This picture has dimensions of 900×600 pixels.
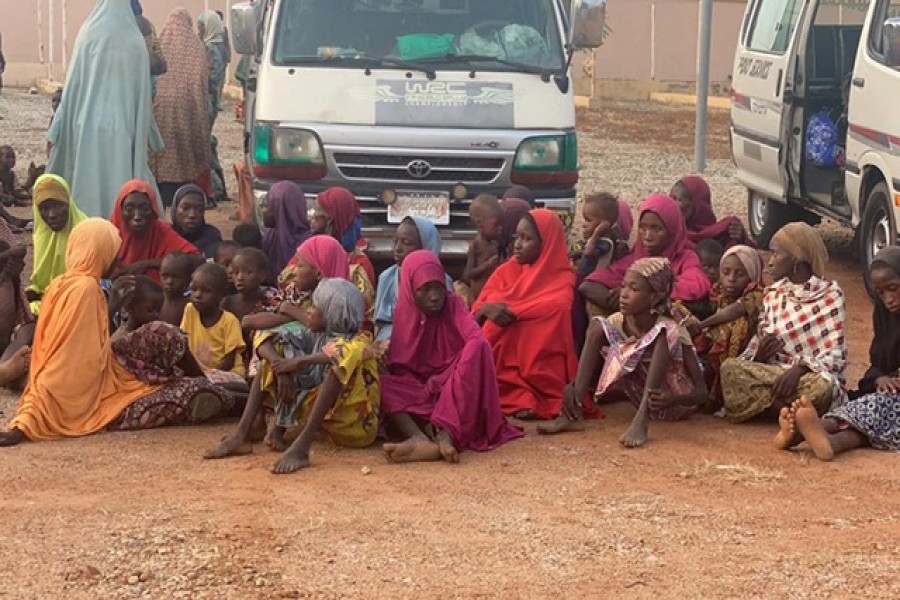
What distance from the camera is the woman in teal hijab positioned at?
10.2 m

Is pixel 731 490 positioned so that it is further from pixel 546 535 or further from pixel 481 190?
pixel 481 190

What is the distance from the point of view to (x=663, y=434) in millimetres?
6988

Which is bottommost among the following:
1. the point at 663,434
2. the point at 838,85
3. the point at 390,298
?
the point at 663,434

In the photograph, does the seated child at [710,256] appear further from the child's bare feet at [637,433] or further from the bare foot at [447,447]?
the bare foot at [447,447]

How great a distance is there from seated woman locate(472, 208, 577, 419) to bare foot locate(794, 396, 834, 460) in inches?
48.3

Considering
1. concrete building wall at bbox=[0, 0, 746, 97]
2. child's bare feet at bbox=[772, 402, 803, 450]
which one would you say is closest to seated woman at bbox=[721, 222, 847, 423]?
child's bare feet at bbox=[772, 402, 803, 450]

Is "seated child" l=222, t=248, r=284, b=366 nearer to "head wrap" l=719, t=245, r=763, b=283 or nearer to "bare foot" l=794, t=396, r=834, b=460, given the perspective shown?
"head wrap" l=719, t=245, r=763, b=283

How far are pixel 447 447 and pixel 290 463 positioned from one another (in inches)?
25.3

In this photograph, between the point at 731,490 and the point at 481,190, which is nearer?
the point at 731,490

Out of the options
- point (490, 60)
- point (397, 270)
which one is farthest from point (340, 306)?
point (490, 60)

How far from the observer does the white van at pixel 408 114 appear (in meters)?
9.66

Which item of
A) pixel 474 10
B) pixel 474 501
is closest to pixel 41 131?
pixel 474 10

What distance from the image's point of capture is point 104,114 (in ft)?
33.7

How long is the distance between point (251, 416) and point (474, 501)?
3.81 ft
